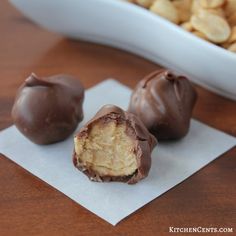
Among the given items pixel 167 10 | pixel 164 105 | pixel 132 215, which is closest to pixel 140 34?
pixel 167 10

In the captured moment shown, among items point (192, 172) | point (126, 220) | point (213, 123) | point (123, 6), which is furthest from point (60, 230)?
point (123, 6)

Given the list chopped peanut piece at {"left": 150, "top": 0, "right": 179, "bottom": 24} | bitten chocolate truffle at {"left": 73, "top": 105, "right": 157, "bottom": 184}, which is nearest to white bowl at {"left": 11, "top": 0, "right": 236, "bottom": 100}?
chopped peanut piece at {"left": 150, "top": 0, "right": 179, "bottom": 24}

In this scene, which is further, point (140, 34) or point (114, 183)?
point (140, 34)

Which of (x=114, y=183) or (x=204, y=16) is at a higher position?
(x=204, y=16)

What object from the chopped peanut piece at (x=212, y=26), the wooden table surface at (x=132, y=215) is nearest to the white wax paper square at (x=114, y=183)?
the wooden table surface at (x=132, y=215)

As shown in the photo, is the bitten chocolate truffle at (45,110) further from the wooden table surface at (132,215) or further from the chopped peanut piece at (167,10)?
the chopped peanut piece at (167,10)

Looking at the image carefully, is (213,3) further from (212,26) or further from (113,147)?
(113,147)
